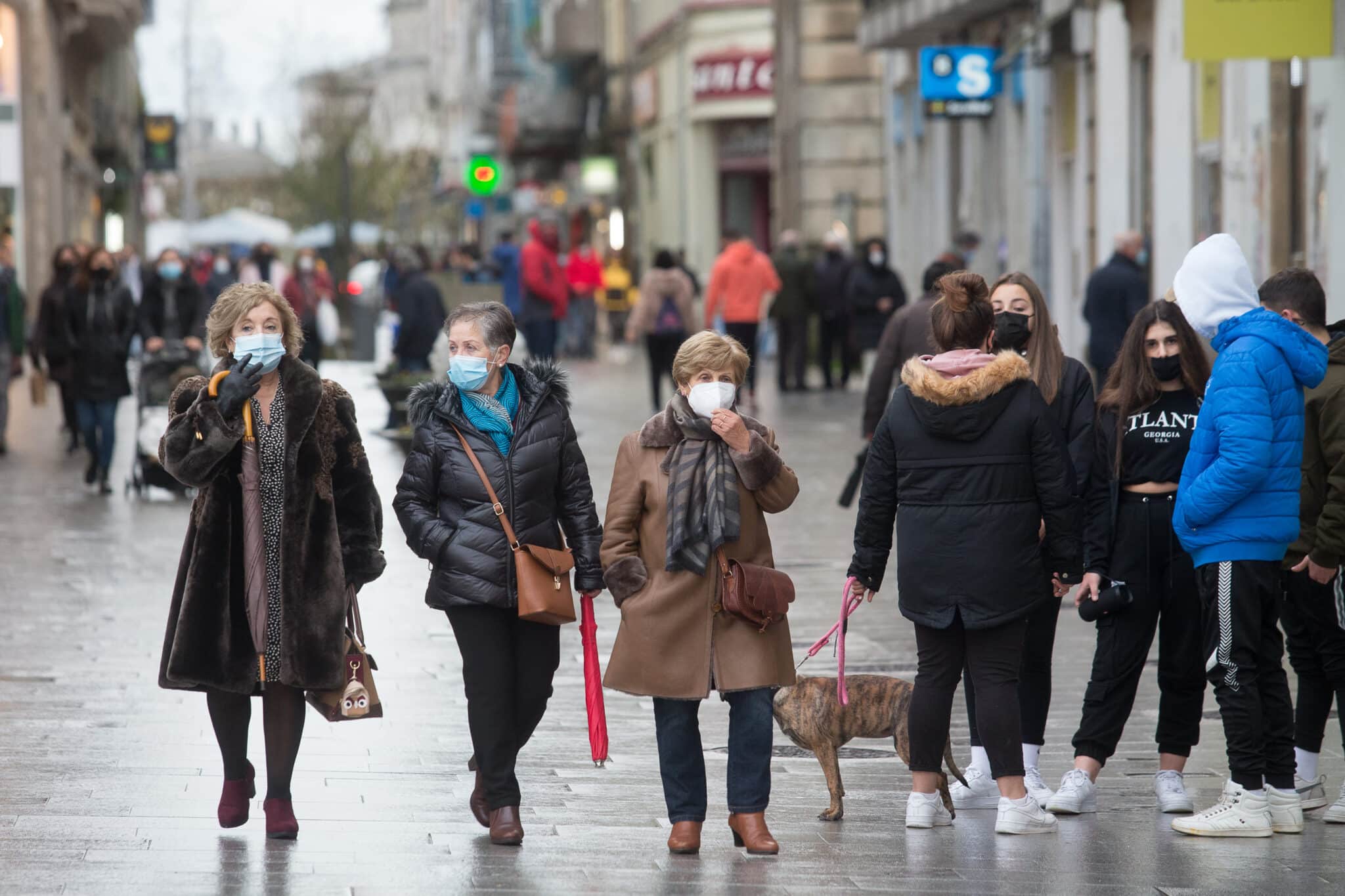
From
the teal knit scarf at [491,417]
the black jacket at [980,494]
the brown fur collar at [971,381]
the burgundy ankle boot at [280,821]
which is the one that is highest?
the brown fur collar at [971,381]

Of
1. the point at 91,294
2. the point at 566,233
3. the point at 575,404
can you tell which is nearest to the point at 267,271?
the point at 575,404

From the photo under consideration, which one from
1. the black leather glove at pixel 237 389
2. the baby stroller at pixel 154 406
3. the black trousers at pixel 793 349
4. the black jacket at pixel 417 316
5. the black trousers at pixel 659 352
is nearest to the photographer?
the black leather glove at pixel 237 389

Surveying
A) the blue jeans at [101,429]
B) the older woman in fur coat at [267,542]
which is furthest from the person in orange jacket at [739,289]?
the older woman in fur coat at [267,542]

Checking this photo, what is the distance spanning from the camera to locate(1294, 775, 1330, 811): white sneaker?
23.3 feet

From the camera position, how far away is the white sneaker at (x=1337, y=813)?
22.6 ft

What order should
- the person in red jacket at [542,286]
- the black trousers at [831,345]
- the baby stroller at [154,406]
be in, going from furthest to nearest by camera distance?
the black trousers at [831,345] → the person in red jacket at [542,286] → the baby stroller at [154,406]

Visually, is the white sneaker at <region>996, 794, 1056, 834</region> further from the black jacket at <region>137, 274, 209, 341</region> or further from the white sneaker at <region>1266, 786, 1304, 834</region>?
the black jacket at <region>137, 274, 209, 341</region>

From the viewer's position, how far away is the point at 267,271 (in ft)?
97.6

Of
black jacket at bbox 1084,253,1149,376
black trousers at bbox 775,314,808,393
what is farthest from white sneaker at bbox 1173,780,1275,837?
black trousers at bbox 775,314,808,393

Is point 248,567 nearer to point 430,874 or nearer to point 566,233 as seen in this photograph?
point 430,874

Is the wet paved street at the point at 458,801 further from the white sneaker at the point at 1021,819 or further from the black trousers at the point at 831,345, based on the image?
the black trousers at the point at 831,345

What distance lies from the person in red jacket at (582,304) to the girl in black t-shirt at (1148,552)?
29556mm

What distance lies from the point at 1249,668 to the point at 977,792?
960 mm

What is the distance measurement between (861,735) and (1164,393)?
4.61ft
